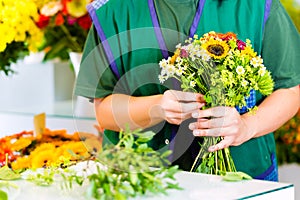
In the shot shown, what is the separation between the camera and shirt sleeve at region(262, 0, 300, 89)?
1744mm

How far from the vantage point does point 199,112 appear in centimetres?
144

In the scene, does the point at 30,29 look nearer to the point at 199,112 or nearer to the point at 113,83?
the point at 113,83

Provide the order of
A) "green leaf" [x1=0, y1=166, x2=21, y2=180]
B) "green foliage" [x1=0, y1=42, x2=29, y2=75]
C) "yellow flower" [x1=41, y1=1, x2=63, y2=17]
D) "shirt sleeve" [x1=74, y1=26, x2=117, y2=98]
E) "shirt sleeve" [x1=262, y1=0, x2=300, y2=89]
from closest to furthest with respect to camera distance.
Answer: "green leaf" [x1=0, y1=166, x2=21, y2=180], "shirt sleeve" [x1=74, y1=26, x2=117, y2=98], "shirt sleeve" [x1=262, y1=0, x2=300, y2=89], "green foliage" [x1=0, y1=42, x2=29, y2=75], "yellow flower" [x1=41, y1=1, x2=63, y2=17]

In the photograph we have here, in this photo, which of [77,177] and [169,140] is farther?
[169,140]

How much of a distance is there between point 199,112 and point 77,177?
0.36 meters

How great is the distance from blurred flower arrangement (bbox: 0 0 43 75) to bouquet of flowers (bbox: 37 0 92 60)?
0.11 metres

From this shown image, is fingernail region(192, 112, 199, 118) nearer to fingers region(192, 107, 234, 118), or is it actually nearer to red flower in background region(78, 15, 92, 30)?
fingers region(192, 107, 234, 118)

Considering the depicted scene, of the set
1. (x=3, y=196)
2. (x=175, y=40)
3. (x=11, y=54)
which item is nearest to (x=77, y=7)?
(x=11, y=54)

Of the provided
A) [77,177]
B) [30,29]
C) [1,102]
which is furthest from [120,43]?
[1,102]

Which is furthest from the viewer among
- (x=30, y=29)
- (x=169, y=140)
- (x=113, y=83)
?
(x=30, y=29)

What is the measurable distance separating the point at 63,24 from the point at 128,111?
4.42 feet

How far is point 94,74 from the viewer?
157cm

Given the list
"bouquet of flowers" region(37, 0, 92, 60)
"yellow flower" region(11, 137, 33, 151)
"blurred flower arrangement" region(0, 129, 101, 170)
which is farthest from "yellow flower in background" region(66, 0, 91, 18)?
"yellow flower" region(11, 137, 33, 151)

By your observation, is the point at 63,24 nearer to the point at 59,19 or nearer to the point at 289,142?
the point at 59,19
